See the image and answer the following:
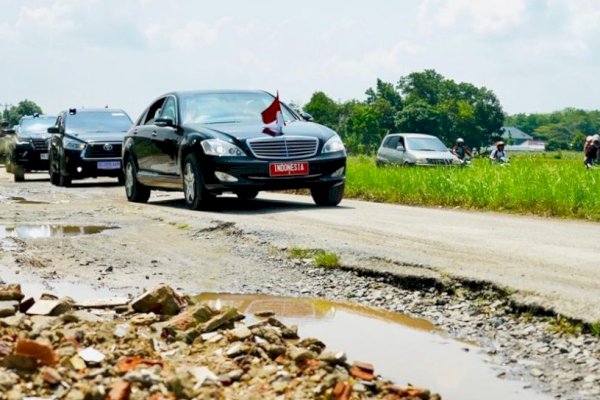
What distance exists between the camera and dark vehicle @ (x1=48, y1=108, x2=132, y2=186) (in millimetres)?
21250

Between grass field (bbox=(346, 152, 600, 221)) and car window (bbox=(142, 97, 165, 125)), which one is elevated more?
car window (bbox=(142, 97, 165, 125))

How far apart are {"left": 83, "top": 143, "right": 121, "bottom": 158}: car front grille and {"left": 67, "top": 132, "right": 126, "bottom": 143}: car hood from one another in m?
0.13

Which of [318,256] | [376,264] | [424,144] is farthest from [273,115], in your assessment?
[424,144]

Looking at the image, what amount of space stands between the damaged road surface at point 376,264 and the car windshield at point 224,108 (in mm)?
1389

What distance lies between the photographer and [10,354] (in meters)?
4.18

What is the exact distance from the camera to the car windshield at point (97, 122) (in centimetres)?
2210

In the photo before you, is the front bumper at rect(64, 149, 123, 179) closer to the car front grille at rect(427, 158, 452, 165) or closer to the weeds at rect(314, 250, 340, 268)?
the car front grille at rect(427, 158, 452, 165)

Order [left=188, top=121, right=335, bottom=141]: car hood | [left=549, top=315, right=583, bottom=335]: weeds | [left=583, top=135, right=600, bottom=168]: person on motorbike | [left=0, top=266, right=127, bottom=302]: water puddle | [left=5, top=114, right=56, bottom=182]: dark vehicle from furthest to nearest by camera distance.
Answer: [left=583, top=135, right=600, bottom=168]: person on motorbike, [left=5, top=114, right=56, bottom=182]: dark vehicle, [left=188, top=121, right=335, bottom=141]: car hood, [left=0, top=266, right=127, bottom=302]: water puddle, [left=549, top=315, right=583, bottom=335]: weeds

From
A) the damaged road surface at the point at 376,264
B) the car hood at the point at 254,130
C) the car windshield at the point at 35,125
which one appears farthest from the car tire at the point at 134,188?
the car windshield at the point at 35,125

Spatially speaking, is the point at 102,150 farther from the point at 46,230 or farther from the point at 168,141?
the point at 46,230

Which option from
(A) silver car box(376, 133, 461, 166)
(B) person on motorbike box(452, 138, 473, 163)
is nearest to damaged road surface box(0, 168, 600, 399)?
(A) silver car box(376, 133, 461, 166)

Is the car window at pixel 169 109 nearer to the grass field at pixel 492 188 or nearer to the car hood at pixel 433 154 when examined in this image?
the grass field at pixel 492 188

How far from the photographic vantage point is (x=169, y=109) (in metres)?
14.0

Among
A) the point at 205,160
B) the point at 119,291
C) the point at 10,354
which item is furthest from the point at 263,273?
the point at 205,160
